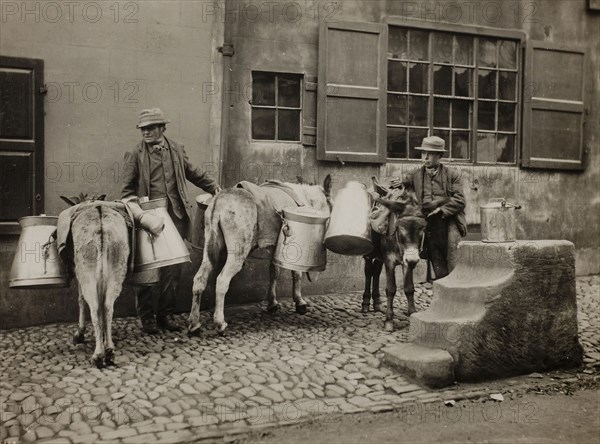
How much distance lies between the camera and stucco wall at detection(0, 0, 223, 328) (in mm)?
7363

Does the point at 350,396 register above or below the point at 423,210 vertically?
below

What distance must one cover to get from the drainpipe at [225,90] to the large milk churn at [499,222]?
3701 mm

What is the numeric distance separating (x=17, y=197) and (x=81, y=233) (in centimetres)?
196

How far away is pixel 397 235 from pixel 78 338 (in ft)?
11.1

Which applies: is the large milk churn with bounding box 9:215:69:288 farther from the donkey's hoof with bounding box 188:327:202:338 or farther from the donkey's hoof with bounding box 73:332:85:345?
the donkey's hoof with bounding box 188:327:202:338

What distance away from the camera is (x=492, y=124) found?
10414 millimetres

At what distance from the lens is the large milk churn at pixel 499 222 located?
227 inches

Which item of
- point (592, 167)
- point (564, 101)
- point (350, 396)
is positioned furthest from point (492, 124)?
point (350, 396)

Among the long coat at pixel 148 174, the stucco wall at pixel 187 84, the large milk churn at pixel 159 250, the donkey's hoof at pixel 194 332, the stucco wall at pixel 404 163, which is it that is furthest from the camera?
the stucco wall at pixel 404 163

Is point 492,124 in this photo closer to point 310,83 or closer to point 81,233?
point 310,83

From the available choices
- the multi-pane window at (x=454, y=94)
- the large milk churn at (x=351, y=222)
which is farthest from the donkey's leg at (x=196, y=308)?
the multi-pane window at (x=454, y=94)

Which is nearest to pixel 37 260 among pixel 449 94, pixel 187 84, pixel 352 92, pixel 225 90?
pixel 187 84

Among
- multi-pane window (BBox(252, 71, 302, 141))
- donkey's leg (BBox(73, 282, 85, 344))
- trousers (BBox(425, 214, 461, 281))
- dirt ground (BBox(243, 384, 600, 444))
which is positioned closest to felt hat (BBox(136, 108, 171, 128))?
donkey's leg (BBox(73, 282, 85, 344))

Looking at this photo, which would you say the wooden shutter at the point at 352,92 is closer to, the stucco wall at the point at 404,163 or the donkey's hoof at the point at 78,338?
the stucco wall at the point at 404,163
